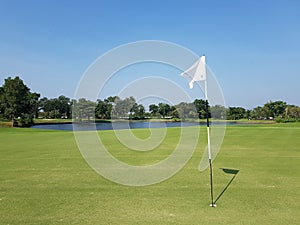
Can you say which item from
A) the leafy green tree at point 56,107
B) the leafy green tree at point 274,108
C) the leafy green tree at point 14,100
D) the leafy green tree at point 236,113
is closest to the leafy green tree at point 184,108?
the leafy green tree at point 14,100

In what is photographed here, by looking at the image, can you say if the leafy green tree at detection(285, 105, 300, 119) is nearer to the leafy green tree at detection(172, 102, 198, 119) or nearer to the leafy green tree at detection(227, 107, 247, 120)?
the leafy green tree at detection(227, 107, 247, 120)

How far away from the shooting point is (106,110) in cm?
4522

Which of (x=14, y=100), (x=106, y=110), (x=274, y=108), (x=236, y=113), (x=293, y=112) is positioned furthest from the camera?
(x=236, y=113)

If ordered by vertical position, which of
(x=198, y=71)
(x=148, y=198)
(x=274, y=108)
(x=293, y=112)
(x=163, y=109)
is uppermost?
(x=274, y=108)

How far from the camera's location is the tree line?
27.0 m

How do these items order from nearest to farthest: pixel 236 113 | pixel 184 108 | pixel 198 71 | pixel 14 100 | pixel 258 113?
1. pixel 198 71
2. pixel 184 108
3. pixel 14 100
4. pixel 258 113
5. pixel 236 113

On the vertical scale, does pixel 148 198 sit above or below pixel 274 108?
below

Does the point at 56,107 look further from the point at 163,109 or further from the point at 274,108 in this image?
the point at 163,109

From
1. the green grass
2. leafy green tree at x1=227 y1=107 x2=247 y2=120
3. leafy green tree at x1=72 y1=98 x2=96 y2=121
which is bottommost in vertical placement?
the green grass

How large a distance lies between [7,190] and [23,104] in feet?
237

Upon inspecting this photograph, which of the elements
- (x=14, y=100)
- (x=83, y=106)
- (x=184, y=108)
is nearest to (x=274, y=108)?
(x=184, y=108)

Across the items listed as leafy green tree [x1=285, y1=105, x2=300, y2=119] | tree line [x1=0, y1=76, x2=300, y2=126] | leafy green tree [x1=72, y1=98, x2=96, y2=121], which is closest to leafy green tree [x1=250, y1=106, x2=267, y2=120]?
tree line [x1=0, y1=76, x2=300, y2=126]

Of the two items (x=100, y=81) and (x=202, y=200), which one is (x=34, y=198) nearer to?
(x=202, y=200)

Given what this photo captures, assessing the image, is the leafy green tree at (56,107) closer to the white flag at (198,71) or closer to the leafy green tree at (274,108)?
the leafy green tree at (274,108)
